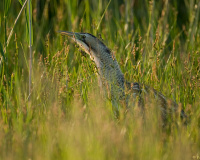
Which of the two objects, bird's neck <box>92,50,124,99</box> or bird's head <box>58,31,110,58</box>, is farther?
bird's head <box>58,31,110,58</box>

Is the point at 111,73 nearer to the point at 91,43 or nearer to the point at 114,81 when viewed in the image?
the point at 114,81

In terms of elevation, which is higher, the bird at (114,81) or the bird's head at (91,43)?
the bird's head at (91,43)

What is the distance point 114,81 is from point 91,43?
0.42m

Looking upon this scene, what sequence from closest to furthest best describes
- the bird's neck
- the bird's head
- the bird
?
1. the bird
2. the bird's neck
3. the bird's head

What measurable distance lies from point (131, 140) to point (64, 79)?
133cm

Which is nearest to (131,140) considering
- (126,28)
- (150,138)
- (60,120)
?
(150,138)

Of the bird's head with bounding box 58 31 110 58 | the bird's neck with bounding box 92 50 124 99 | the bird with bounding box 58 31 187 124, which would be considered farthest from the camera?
the bird's head with bounding box 58 31 110 58

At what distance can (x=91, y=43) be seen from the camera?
3.71 m

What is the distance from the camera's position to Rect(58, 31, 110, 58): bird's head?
11.9 ft

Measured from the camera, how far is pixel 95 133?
2.56 metres

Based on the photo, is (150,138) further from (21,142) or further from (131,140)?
(21,142)

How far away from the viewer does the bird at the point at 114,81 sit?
3.24m

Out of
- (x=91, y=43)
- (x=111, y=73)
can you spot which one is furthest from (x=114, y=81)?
(x=91, y=43)

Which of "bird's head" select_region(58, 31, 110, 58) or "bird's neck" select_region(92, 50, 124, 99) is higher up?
"bird's head" select_region(58, 31, 110, 58)
